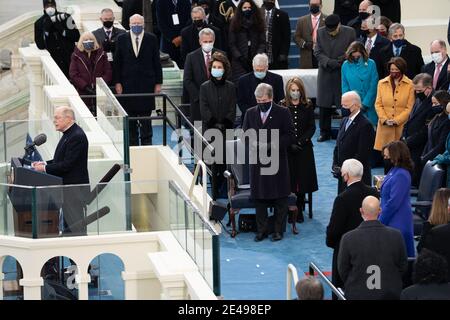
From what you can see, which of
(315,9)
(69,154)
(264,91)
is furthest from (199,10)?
(69,154)

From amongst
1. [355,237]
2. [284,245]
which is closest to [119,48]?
[284,245]

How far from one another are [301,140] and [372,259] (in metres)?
5.06

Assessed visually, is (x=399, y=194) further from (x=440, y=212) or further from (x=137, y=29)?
(x=137, y=29)

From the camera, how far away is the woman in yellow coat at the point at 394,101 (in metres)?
20.8

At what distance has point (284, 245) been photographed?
62.4 feet

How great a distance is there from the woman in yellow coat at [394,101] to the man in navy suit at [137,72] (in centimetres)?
324

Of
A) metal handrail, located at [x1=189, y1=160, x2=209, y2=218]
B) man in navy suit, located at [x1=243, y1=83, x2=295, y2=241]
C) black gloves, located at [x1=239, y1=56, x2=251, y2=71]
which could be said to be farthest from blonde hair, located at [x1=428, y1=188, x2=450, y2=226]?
black gloves, located at [x1=239, y1=56, x2=251, y2=71]

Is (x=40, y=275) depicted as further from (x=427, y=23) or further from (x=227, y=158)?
(x=427, y=23)

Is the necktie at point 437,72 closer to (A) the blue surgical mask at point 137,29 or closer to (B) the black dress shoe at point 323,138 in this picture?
(B) the black dress shoe at point 323,138

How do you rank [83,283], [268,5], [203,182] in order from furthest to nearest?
[268,5], [203,182], [83,283]

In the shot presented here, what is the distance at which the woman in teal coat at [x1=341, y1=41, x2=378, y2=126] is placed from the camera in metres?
21.7

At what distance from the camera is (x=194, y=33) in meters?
23.0

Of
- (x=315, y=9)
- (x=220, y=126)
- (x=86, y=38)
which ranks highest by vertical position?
(x=315, y=9)

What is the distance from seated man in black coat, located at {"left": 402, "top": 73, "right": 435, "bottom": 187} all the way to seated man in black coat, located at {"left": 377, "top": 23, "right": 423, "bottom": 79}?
6.53ft
